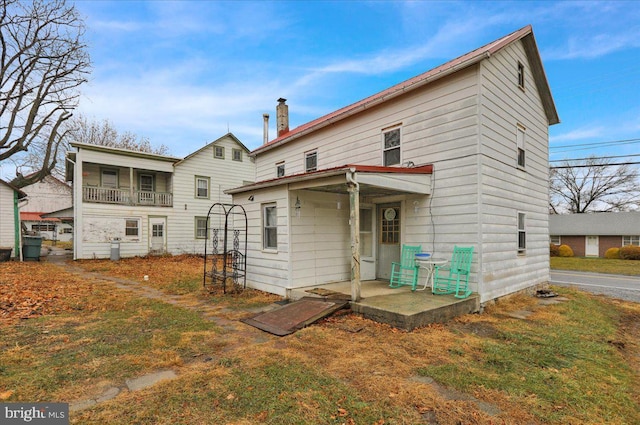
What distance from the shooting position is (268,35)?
42.7 ft

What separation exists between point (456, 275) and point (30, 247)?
63.4 feet

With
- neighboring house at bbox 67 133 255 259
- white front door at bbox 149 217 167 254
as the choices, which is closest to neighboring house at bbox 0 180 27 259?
neighboring house at bbox 67 133 255 259

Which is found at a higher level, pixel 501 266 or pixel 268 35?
pixel 268 35

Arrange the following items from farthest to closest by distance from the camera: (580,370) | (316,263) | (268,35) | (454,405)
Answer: (268,35) → (316,263) → (580,370) → (454,405)

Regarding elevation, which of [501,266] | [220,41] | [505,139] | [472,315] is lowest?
[472,315]

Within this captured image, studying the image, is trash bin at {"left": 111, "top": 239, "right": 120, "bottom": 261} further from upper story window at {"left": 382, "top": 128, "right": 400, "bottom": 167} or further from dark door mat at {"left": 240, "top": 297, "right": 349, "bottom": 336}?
upper story window at {"left": 382, "top": 128, "right": 400, "bottom": 167}

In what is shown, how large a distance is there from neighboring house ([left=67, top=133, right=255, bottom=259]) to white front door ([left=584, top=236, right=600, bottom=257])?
3097 centimetres

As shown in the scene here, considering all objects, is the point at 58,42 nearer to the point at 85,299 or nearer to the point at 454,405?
the point at 85,299

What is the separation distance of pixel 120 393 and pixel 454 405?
3378mm

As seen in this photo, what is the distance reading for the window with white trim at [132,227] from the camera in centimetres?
1753

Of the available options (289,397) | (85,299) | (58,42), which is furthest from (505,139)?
(58,42)

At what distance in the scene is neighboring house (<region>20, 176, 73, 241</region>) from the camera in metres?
36.2

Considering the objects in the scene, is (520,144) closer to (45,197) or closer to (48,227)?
(48,227)

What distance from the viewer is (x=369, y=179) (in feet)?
20.3
